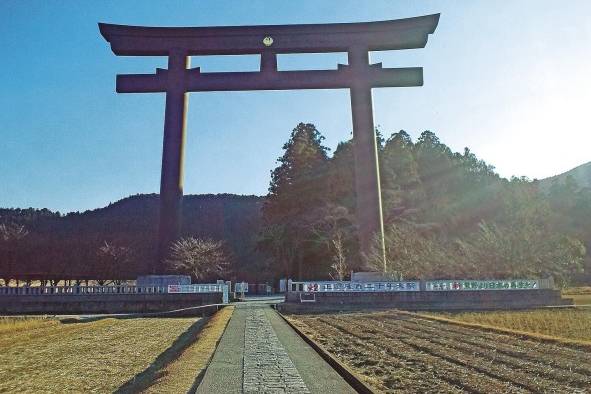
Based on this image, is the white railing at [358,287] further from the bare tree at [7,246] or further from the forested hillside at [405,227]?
the bare tree at [7,246]

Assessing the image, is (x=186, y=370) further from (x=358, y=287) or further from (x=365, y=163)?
(x=365, y=163)

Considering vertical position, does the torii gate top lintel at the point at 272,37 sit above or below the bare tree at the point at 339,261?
above

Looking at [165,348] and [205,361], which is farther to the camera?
[165,348]

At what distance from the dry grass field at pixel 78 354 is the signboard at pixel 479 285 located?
11962mm

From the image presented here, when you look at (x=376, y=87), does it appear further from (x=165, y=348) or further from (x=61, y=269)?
(x=61, y=269)

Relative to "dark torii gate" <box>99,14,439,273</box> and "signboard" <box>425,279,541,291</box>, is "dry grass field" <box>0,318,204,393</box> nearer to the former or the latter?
"signboard" <box>425,279,541,291</box>

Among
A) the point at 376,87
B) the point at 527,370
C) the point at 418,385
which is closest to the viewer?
the point at 418,385

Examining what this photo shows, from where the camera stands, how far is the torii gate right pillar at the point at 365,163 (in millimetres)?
29359

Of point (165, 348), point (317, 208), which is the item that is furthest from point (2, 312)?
point (317, 208)

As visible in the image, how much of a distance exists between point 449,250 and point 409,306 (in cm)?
1232

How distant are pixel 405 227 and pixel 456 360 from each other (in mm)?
31335

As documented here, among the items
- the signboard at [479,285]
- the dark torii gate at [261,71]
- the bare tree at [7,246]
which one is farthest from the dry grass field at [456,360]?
the bare tree at [7,246]

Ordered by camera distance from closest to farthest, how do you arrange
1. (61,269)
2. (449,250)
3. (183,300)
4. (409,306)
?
(409,306) → (183,300) → (449,250) → (61,269)

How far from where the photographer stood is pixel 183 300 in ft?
89.7
